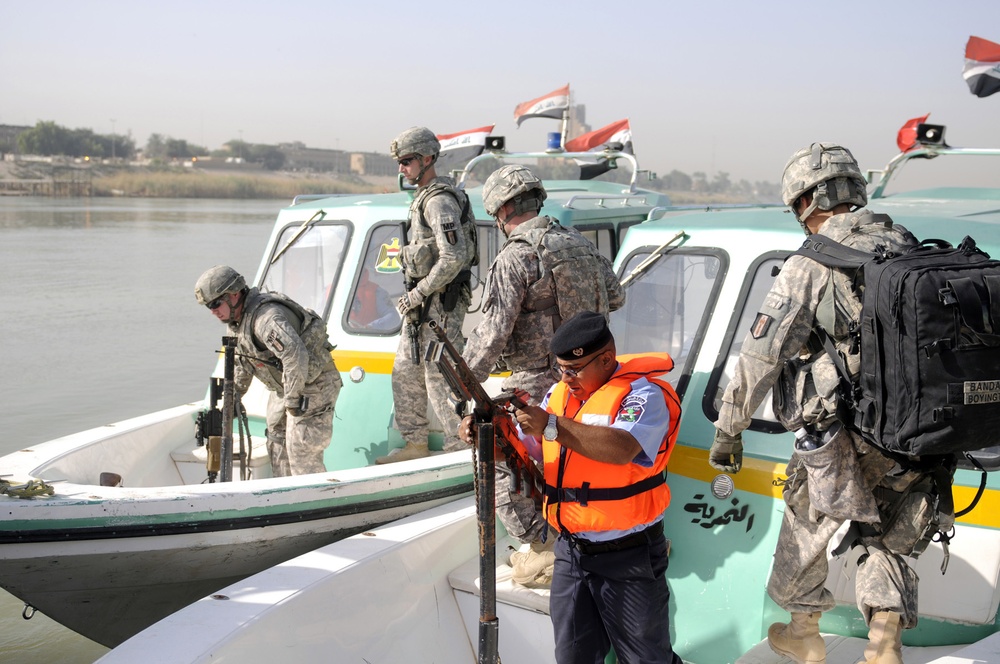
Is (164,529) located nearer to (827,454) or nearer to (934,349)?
(827,454)

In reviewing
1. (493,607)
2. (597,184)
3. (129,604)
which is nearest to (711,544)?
(493,607)

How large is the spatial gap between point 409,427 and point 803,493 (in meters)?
3.09

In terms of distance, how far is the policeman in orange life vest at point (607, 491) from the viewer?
3.18 metres

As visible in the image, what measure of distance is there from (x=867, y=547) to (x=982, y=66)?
554 centimetres

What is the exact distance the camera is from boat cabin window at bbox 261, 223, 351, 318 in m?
6.93

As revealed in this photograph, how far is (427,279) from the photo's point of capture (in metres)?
5.79

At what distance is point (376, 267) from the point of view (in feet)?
22.1

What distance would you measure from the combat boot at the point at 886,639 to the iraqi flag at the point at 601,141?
20.7 feet

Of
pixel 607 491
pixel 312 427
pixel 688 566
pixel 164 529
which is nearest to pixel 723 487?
pixel 688 566

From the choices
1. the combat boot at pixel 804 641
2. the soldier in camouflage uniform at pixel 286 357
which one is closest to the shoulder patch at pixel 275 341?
the soldier in camouflage uniform at pixel 286 357

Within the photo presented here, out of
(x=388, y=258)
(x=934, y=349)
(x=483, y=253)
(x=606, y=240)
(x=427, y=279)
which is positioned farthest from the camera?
(x=606, y=240)

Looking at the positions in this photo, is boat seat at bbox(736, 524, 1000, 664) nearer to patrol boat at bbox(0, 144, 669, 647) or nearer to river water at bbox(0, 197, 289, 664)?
patrol boat at bbox(0, 144, 669, 647)

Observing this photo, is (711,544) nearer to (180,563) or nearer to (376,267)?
(180,563)

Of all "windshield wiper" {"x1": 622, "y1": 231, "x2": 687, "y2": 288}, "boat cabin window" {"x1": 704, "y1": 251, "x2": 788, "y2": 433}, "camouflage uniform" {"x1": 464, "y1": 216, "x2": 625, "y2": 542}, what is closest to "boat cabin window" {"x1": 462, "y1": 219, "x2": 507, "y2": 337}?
"windshield wiper" {"x1": 622, "y1": 231, "x2": 687, "y2": 288}
